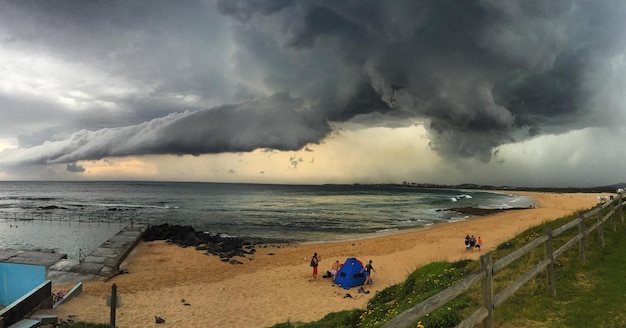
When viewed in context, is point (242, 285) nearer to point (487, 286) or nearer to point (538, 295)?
point (538, 295)

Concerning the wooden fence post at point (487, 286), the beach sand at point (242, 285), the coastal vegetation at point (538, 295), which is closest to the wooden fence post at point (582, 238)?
the coastal vegetation at point (538, 295)

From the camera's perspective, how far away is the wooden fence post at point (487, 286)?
5126 mm

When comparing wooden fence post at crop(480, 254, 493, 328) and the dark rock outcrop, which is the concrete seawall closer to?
the dark rock outcrop

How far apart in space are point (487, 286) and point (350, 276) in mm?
13605

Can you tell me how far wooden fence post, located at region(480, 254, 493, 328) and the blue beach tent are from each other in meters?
13.3

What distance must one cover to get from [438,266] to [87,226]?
159 ft

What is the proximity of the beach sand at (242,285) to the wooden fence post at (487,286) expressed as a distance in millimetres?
9945

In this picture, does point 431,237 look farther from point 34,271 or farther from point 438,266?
point 34,271

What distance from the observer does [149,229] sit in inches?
1544

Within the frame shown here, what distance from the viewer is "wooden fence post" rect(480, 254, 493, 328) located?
5126 millimetres

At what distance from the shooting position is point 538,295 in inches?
322

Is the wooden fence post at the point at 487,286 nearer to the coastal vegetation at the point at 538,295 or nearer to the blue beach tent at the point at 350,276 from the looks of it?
the coastal vegetation at the point at 538,295

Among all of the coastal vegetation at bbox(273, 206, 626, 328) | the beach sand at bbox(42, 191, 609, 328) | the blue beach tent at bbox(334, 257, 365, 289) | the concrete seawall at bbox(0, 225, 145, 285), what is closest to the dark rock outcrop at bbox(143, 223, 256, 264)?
the beach sand at bbox(42, 191, 609, 328)

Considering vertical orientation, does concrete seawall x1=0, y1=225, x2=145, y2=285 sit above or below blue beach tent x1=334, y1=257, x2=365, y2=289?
below
